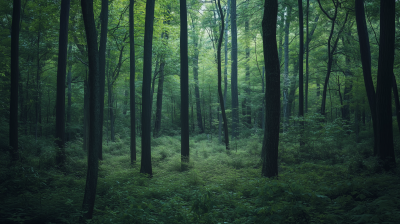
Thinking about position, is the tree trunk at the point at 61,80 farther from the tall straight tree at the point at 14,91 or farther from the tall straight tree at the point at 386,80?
the tall straight tree at the point at 386,80

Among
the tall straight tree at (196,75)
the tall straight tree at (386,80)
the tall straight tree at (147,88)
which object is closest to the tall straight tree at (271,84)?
the tall straight tree at (386,80)

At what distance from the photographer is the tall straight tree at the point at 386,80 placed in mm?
6781

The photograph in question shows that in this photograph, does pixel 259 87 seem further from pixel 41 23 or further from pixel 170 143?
pixel 41 23

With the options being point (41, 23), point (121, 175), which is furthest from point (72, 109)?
point (121, 175)

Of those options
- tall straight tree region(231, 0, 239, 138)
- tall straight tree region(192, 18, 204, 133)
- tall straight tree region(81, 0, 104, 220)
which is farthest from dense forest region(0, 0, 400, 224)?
tall straight tree region(192, 18, 204, 133)

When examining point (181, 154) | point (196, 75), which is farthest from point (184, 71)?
point (196, 75)

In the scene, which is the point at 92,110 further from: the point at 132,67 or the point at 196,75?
the point at 196,75

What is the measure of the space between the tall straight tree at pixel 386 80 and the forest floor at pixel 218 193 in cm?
74

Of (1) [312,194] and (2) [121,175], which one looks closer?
(1) [312,194]

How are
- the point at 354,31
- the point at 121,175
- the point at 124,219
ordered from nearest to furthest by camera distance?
1. the point at 124,219
2. the point at 121,175
3. the point at 354,31

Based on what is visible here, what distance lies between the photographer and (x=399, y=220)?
2959 mm

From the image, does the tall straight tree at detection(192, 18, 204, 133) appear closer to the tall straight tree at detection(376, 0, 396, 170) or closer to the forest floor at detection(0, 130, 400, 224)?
the forest floor at detection(0, 130, 400, 224)

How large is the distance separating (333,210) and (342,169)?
4506 millimetres

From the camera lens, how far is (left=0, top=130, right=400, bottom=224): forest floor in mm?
3904
